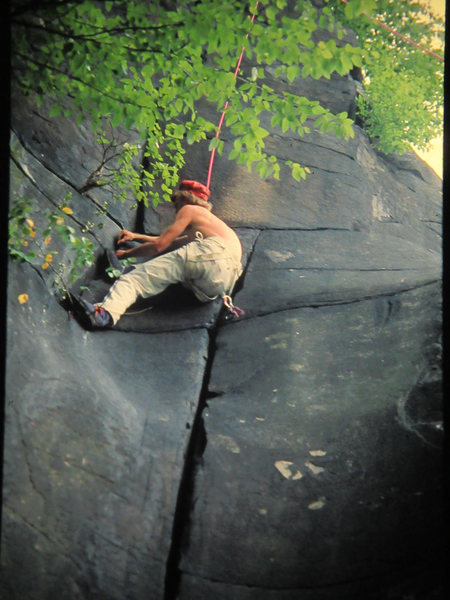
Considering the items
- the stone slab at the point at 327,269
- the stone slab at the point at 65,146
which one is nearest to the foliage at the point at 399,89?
the stone slab at the point at 327,269

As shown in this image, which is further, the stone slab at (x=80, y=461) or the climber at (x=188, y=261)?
the climber at (x=188, y=261)

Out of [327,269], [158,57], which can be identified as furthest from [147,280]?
[158,57]

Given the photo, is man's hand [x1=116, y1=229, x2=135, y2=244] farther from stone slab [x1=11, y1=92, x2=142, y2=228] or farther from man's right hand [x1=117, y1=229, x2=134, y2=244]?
stone slab [x1=11, y1=92, x2=142, y2=228]

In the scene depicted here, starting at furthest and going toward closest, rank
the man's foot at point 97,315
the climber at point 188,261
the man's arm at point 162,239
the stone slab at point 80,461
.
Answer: the man's arm at point 162,239 → the climber at point 188,261 → the man's foot at point 97,315 → the stone slab at point 80,461

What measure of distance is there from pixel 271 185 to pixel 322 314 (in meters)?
2.81

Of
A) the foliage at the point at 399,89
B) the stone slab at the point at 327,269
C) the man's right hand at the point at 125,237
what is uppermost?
the foliage at the point at 399,89

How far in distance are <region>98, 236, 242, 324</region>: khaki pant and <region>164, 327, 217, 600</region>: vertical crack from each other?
151 cm

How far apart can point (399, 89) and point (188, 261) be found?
17.7 feet

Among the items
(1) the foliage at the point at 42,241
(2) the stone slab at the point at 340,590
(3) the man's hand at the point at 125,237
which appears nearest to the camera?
(2) the stone slab at the point at 340,590

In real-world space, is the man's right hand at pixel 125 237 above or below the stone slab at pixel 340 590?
below

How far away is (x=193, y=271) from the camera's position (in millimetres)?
4977

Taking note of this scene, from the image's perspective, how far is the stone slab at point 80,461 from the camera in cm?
225

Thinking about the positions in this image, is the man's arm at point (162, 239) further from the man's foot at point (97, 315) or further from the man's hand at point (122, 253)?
the man's foot at point (97, 315)

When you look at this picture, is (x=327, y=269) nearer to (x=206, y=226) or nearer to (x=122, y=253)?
(x=206, y=226)
